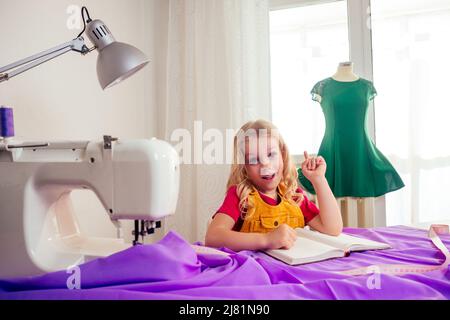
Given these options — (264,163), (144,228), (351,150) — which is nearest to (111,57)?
(144,228)

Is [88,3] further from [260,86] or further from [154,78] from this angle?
[260,86]

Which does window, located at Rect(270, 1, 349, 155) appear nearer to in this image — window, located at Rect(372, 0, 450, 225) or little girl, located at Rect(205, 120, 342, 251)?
window, located at Rect(372, 0, 450, 225)

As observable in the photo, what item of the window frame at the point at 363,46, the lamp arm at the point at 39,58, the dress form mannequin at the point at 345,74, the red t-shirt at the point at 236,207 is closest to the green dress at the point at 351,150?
the dress form mannequin at the point at 345,74

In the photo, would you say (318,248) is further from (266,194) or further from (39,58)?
(39,58)

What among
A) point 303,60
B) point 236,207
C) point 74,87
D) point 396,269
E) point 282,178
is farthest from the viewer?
point 303,60

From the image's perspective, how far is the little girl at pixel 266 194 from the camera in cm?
111

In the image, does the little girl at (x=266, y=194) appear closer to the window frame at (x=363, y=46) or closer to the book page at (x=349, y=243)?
the book page at (x=349, y=243)

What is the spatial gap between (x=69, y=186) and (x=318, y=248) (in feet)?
1.83

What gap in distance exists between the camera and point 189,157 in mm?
1859

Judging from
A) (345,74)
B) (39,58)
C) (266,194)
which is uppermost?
(345,74)

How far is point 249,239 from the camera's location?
933mm

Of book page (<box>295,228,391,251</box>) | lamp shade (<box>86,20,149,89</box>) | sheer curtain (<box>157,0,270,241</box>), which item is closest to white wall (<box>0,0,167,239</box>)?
sheer curtain (<box>157,0,270,241</box>)
